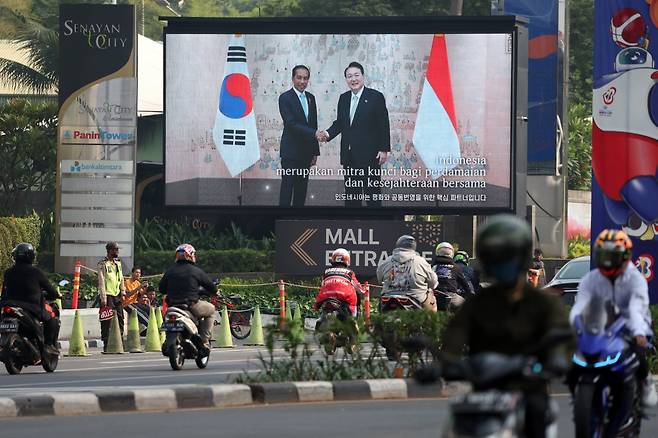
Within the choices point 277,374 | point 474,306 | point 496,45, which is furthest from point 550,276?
point 474,306

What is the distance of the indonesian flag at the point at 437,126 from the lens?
39.4 metres

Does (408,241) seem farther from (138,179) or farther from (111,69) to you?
(138,179)

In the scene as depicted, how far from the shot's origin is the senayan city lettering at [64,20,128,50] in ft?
131

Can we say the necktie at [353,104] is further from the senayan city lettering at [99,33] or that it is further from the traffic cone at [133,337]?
the traffic cone at [133,337]

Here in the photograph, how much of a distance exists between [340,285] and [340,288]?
5 cm

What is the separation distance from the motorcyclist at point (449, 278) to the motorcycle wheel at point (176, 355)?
3.69 meters

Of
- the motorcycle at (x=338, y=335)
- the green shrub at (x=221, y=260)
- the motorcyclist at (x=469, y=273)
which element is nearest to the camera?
the motorcycle at (x=338, y=335)

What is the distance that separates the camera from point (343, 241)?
39.9 m

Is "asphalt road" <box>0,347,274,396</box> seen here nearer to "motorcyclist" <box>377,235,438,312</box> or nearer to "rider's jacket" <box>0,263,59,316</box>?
"rider's jacket" <box>0,263,59,316</box>

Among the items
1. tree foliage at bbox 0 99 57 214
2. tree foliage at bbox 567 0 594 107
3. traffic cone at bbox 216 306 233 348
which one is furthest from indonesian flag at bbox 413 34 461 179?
tree foliage at bbox 567 0 594 107

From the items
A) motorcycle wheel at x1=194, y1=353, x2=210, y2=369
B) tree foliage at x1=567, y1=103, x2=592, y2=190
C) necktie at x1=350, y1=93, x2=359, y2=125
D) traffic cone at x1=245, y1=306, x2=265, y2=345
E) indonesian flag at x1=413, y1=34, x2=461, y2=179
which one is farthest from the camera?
tree foliage at x1=567, y1=103, x2=592, y2=190

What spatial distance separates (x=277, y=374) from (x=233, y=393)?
1.24 metres

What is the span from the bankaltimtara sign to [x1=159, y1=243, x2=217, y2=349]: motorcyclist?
1786 centimetres

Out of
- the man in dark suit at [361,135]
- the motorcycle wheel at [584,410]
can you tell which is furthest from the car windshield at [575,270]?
the motorcycle wheel at [584,410]
